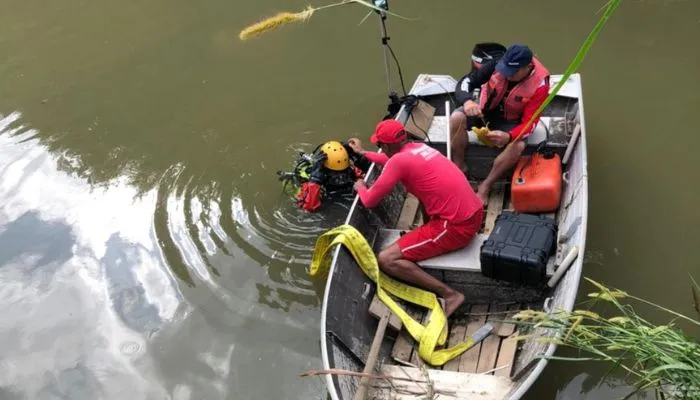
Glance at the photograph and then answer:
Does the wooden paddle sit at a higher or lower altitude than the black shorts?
lower

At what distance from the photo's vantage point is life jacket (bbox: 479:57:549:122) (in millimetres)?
5586

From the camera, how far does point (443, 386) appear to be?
14.2 ft

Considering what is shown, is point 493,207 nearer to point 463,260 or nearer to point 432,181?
point 463,260

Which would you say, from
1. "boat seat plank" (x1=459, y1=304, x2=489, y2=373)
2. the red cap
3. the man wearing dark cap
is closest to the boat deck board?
"boat seat plank" (x1=459, y1=304, x2=489, y2=373)

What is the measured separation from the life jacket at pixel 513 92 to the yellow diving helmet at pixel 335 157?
4.74ft

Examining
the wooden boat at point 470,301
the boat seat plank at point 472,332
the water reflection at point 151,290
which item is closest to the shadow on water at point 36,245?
the water reflection at point 151,290

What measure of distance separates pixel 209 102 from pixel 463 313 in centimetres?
519

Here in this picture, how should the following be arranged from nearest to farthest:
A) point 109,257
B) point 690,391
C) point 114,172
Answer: point 690,391 < point 109,257 < point 114,172

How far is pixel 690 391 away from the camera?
99.6 inches

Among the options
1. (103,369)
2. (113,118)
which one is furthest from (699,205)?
(113,118)

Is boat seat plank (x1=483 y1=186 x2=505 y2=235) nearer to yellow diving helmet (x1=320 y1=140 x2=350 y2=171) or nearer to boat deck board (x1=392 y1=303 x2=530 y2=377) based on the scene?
boat deck board (x1=392 y1=303 x2=530 y2=377)

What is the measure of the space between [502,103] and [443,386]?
112 inches

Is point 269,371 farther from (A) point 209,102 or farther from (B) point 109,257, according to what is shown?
(A) point 209,102

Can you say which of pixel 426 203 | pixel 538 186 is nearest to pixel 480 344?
pixel 426 203
